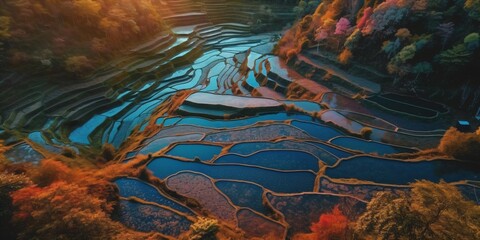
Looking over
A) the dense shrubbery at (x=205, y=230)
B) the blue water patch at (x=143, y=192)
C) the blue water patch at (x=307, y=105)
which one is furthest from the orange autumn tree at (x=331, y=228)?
the blue water patch at (x=307, y=105)

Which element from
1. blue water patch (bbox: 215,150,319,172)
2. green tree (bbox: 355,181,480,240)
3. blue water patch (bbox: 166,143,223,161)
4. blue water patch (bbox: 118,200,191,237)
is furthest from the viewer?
blue water patch (bbox: 166,143,223,161)

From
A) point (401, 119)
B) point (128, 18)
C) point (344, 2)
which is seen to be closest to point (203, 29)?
point (128, 18)

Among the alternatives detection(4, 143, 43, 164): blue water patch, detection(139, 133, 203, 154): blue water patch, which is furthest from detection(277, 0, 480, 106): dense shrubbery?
detection(4, 143, 43, 164): blue water patch

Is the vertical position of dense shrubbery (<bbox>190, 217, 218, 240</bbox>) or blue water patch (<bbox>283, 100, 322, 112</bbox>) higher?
blue water patch (<bbox>283, 100, 322, 112</bbox>)

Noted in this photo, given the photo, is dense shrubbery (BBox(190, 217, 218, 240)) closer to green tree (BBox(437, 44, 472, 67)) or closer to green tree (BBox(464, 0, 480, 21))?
green tree (BBox(437, 44, 472, 67))

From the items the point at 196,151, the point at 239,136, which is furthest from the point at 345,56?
the point at 196,151

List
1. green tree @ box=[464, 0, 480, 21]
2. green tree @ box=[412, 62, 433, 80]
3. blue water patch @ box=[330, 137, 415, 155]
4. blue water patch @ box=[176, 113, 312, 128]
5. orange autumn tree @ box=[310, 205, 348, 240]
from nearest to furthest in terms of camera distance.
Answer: orange autumn tree @ box=[310, 205, 348, 240], blue water patch @ box=[330, 137, 415, 155], green tree @ box=[464, 0, 480, 21], green tree @ box=[412, 62, 433, 80], blue water patch @ box=[176, 113, 312, 128]
